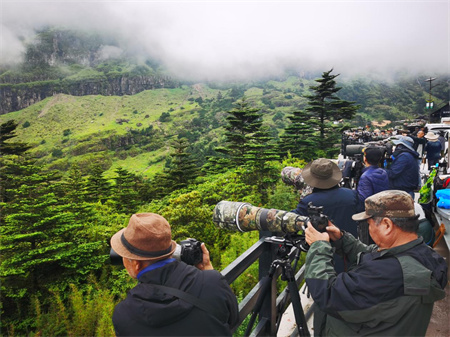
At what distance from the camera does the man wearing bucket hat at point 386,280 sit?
132 cm

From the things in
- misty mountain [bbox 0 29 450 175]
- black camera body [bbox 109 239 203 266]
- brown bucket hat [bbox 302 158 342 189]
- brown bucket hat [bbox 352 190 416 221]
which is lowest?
misty mountain [bbox 0 29 450 175]

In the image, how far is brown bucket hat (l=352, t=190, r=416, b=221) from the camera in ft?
4.78

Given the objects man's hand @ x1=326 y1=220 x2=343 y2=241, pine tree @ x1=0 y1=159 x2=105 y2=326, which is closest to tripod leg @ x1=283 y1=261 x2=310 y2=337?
man's hand @ x1=326 y1=220 x2=343 y2=241

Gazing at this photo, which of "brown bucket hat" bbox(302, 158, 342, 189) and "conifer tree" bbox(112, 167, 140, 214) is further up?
"brown bucket hat" bbox(302, 158, 342, 189)

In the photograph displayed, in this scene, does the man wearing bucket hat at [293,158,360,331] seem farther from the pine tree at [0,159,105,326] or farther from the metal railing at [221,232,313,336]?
the pine tree at [0,159,105,326]

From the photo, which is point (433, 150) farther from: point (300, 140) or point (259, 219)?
point (300, 140)

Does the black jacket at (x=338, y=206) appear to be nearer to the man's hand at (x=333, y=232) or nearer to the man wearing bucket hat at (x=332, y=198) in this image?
the man wearing bucket hat at (x=332, y=198)

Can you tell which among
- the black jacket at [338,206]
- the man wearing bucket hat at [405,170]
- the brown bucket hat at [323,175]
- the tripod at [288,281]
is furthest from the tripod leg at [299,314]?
the man wearing bucket hat at [405,170]

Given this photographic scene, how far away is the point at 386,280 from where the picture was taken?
133cm

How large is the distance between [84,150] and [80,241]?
288 feet

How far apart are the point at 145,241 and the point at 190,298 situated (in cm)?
36

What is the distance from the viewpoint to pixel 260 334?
2.08m

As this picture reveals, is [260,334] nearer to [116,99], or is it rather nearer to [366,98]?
[366,98]

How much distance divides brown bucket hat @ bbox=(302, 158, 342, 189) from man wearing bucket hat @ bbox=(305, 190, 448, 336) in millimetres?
855
